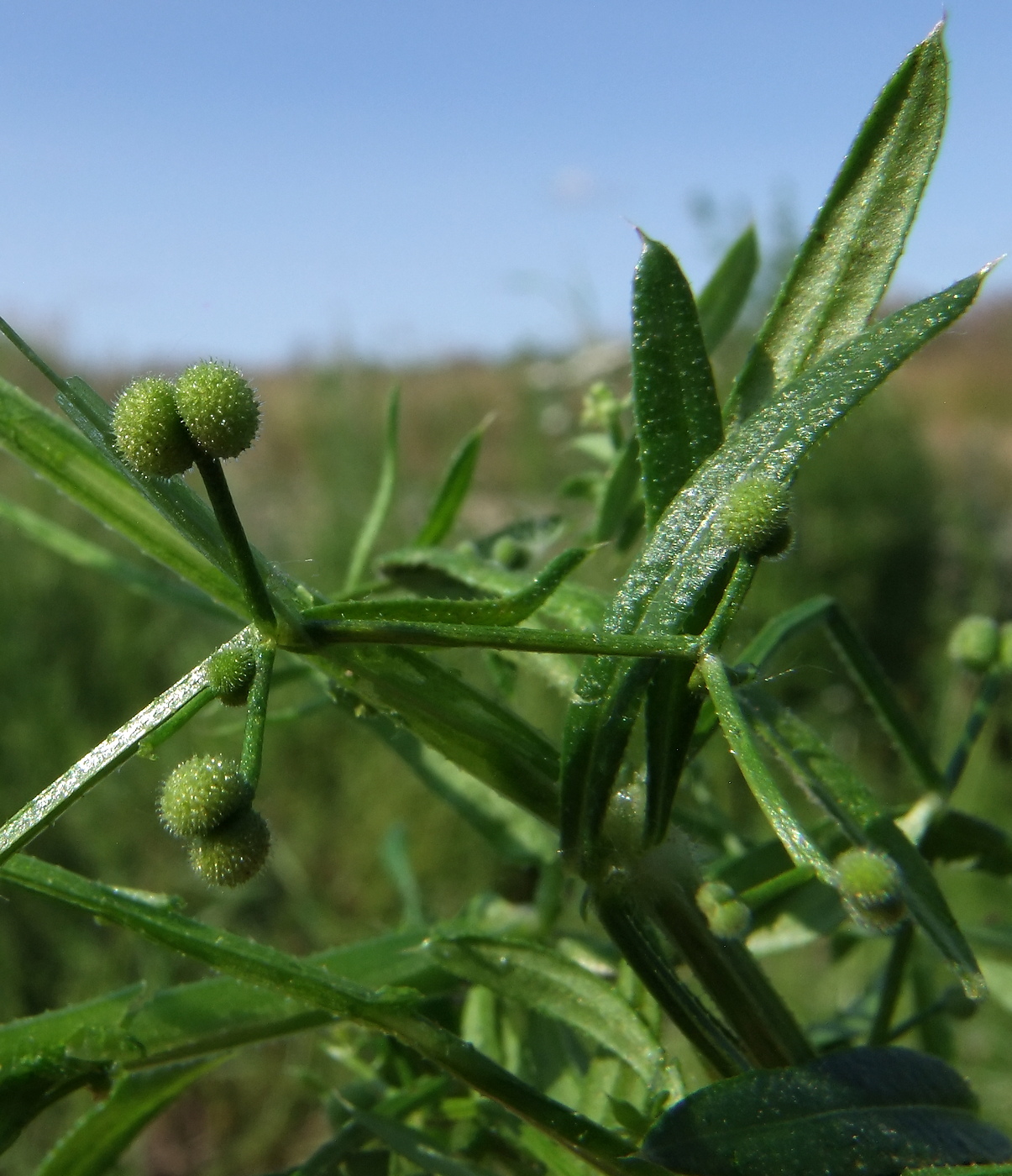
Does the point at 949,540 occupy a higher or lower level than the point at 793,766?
lower

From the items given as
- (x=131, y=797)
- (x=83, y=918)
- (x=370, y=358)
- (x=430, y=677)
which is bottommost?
(x=83, y=918)

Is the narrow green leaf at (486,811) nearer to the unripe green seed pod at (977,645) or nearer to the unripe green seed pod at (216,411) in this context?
the unripe green seed pod at (977,645)

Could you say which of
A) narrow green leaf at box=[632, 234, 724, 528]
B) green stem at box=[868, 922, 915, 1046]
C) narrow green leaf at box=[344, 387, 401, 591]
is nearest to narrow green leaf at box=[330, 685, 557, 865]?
narrow green leaf at box=[344, 387, 401, 591]

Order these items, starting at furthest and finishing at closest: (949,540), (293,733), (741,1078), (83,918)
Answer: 1. (949,540)
2. (293,733)
3. (83,918)
4. (741,1078)

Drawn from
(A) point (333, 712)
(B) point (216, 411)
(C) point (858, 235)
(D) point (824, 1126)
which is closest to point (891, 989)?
(D) point (824, 1126)

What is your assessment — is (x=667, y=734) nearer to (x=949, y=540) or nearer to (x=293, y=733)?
(x=293, y=733)

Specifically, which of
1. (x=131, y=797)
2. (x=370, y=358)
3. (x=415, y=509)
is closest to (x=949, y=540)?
(x=415, y=509)

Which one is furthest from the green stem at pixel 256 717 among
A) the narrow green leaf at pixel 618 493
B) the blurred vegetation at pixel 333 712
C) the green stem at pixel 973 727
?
the blurred vegetation at pixel 333 712

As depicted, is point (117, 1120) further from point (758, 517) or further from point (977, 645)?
point (977, 645)
